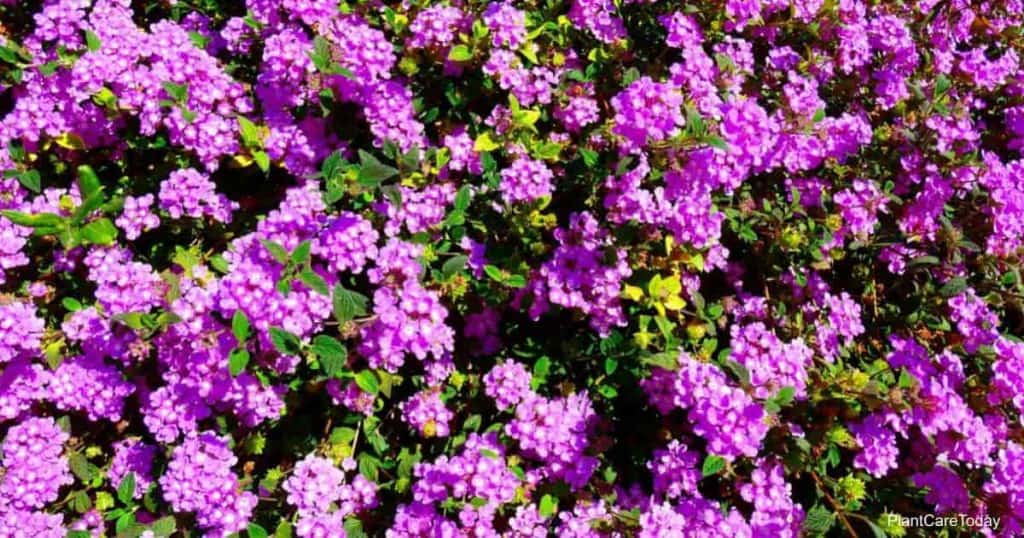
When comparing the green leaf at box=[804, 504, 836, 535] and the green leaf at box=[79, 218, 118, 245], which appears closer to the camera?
the green leaf at box=[79, 218, 118, 245]

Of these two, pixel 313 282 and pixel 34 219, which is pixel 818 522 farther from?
pixel 34 219

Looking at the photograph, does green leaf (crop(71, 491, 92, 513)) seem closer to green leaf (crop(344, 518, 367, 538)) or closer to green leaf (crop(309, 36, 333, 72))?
green leaf (crop(344, 518, 367, 538))

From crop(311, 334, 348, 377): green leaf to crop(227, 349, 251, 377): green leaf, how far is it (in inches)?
9.2

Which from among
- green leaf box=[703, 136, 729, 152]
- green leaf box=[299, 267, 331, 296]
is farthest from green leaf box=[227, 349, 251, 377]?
green leaf box=[703, 136, 729, 152]

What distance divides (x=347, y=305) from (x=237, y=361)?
1.38 feet

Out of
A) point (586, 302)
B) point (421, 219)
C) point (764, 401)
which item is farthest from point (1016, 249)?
point (421, 219)

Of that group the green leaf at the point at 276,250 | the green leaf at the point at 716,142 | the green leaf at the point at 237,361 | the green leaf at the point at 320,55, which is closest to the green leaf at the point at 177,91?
the green leaf at the point at 320,55

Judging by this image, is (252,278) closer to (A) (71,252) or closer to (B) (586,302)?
(A) (71,252)

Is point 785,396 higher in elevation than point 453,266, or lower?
higher

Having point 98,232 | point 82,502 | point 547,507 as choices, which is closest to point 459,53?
point 98,232

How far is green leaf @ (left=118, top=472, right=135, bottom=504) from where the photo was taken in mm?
2746

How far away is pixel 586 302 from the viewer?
310cm

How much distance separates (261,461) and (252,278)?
1137 mm

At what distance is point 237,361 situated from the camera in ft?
8.07
